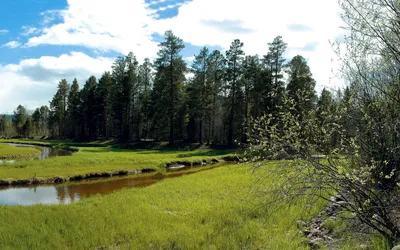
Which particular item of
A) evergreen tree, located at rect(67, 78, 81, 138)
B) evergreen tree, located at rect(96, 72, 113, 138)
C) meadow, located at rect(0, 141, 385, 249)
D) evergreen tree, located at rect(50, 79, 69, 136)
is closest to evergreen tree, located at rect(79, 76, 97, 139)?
evergreen tree, located at rect(96, 72, 113, 138)

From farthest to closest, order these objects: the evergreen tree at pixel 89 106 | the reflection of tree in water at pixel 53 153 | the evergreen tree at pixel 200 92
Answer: the evergreen tree at pixel 89 106 → the evergreen tree at pixel 200 92 → the reflection of tree in water at pixel 53 153

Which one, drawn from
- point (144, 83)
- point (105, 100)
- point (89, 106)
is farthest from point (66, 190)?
point (89, 106)

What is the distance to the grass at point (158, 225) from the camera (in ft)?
24.9

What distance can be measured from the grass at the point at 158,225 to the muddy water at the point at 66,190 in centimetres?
369

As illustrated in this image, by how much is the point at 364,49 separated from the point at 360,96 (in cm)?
113

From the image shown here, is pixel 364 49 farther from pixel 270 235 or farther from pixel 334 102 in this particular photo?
pixel 270 235

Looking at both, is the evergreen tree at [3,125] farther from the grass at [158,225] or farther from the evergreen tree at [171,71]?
the grass at [158,225]

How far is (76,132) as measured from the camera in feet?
250

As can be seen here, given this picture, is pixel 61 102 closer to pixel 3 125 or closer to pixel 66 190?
pixel 3 125

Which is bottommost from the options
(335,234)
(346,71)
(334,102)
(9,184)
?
(9,184)

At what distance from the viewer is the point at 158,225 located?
9.16 m

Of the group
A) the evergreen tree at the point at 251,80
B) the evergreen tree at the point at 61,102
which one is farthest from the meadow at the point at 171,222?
the evergreen tree at the point at 61,102

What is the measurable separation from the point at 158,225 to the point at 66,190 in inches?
469

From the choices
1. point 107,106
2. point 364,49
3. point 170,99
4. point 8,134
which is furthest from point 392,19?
point 8,134
